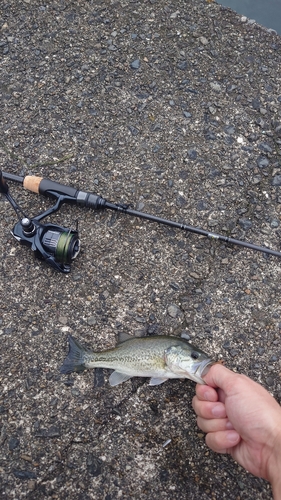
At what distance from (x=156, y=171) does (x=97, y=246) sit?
0.90m

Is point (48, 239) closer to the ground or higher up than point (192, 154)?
closer to the ground

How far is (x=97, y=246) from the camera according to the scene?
380 centimetres

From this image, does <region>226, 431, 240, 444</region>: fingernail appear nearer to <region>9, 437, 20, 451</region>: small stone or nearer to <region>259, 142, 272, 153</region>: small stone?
<region>9, 437, 20, 451</region>: small stone

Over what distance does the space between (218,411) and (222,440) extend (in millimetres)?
183

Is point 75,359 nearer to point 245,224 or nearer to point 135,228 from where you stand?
point 135,228

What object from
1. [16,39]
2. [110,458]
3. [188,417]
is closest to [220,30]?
[16,39]

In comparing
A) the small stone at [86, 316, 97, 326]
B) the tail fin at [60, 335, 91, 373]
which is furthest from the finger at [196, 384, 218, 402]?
the small stone at [86, 316, 97, 326]

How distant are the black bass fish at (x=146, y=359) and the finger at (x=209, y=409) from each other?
15 cm

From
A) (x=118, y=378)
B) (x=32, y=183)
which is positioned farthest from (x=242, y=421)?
(x=32, y=183)

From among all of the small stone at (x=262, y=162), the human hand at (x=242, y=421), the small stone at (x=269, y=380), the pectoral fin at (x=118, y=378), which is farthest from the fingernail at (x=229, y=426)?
the small stone at (x=262, y=162)

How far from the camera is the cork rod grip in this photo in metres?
3.73

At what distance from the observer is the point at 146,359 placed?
323 centimetres

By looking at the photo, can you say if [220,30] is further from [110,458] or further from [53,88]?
[110,458]

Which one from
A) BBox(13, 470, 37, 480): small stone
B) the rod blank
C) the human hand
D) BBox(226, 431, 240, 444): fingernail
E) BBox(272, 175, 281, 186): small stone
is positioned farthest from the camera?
BBox(272, 175, 281, 186): small stone
